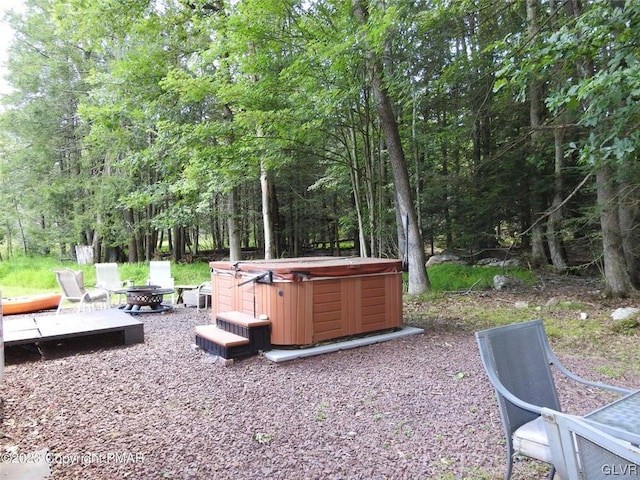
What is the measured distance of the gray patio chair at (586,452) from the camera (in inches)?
38.7

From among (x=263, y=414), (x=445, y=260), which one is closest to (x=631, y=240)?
(x=445, y=260)

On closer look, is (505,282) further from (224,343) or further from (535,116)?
(224,343)

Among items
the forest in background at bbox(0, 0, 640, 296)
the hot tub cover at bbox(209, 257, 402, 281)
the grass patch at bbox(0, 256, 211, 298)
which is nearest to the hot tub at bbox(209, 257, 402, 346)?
the hot tub cover at bbox(209, 257, 402, 281)

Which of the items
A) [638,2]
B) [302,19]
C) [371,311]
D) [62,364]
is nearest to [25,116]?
[302,19]

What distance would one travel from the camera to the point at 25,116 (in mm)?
12633

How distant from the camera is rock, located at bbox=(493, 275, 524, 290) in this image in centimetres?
782

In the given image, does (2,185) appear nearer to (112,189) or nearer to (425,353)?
(112,189)

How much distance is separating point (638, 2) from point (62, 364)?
6039 mm

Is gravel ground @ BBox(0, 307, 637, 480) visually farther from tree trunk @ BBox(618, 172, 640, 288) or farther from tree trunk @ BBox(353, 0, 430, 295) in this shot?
tree trunk @ BBox(618, 172, 640, 288)

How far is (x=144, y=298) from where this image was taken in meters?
6.72

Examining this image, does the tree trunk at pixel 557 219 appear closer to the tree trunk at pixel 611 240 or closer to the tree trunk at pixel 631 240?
the tree trunk at pixel 631 240

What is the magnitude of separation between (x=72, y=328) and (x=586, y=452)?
4.98 m

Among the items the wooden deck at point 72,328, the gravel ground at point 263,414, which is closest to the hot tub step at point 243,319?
the gravel ground at point 263,414

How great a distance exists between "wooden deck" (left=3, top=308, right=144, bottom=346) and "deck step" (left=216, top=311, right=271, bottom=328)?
115 cm
